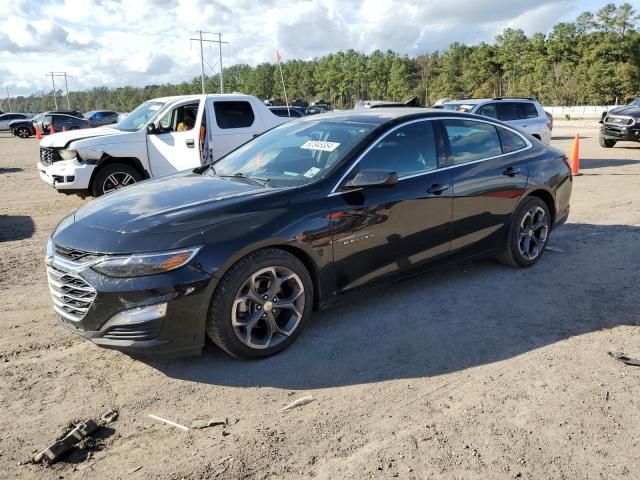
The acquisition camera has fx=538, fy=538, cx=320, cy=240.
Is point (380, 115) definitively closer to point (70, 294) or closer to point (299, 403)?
point (299, 403)

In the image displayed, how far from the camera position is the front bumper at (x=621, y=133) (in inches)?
674

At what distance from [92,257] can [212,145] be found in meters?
6.41

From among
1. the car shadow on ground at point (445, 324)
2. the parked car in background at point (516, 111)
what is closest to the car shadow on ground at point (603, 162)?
the parked car in background at point (516, 111)

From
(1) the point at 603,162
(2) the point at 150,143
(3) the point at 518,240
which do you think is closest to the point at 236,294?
(3) the point at 518,240

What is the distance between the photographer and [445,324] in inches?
167

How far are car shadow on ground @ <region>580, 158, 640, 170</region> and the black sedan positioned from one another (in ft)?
31.6

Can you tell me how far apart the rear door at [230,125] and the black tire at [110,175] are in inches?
54.0

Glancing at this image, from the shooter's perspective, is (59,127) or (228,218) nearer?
(228,218)

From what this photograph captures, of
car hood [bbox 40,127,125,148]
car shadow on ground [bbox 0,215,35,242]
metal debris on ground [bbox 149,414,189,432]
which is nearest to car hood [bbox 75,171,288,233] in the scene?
metal debris on ground [bbox 149,414,189,432]

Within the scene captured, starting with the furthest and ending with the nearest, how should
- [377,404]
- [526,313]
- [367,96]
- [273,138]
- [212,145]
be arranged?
1. [367,96]
2. [212,145]
3. [273,138]
4. [526,313]
5. [377,404]

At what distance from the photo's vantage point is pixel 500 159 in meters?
5.16

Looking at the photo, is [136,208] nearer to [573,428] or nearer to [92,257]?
[92,257]

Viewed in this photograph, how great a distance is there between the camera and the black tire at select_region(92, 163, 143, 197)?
880cm

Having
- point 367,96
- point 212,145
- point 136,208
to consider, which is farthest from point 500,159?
point 367,96
